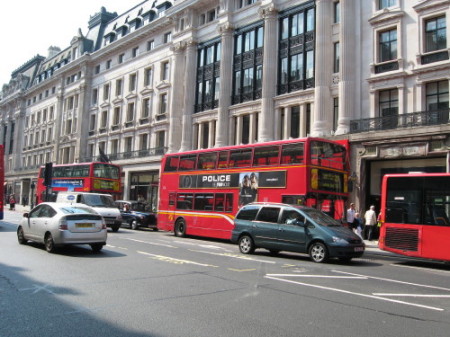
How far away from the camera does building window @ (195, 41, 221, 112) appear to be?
3428 centimetres

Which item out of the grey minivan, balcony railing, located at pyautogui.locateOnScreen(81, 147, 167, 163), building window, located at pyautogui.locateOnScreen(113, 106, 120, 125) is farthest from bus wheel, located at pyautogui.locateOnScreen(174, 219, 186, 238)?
building window, located at pyautogui.locateOnScreen(113, 106, 120, 125)

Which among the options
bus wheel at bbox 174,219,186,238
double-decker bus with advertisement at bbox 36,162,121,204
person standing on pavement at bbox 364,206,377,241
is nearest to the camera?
person standing on pavement at bbox 364,206,377,241

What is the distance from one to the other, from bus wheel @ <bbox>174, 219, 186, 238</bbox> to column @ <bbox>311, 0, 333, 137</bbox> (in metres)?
9.87

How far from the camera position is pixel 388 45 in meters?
23.7

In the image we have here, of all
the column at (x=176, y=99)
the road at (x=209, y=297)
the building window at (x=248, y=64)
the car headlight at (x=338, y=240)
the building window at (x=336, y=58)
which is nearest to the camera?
the road at (x=209, y=297)

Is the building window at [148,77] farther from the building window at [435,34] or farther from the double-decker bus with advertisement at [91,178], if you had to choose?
the building window at [435,34]

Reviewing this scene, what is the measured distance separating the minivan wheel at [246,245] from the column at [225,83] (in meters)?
18.2

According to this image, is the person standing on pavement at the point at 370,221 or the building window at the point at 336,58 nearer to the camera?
the person standing on pavement at the point at 370,221

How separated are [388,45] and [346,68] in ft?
8.36

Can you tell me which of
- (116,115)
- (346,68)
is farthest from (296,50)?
(116,115)

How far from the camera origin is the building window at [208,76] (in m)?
34.3

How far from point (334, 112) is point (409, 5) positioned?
A: 7026 mm

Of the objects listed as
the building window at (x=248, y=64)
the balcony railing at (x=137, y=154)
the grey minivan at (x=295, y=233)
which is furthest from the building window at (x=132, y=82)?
the grey minivan at (x=295, y=233)

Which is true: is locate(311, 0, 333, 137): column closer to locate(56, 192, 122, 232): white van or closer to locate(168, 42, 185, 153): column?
locate(56, 192, 122, 232): white van
